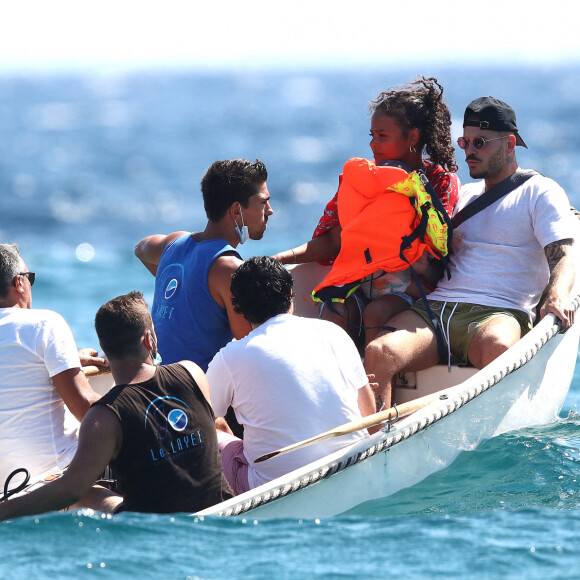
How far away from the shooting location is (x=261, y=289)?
387cm

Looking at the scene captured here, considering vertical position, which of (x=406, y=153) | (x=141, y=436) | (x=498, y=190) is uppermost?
(x=406, y=153)

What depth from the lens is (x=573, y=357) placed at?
5.79 meters

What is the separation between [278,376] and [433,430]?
0.97m

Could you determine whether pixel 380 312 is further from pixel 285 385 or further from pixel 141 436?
pixel 141 436

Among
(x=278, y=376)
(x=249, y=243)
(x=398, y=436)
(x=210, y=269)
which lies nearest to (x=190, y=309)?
(x=210, y=269)

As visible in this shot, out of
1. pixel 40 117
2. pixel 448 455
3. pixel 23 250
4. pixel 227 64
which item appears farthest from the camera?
pixel 227 64

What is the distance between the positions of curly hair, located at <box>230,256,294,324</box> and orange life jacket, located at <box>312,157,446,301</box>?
1337 millimetres

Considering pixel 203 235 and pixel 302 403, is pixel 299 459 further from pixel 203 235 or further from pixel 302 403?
pixel 203 235

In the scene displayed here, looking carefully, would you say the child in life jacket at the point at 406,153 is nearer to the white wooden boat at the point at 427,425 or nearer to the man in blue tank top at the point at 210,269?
the white wooden boat at the point at 427,425

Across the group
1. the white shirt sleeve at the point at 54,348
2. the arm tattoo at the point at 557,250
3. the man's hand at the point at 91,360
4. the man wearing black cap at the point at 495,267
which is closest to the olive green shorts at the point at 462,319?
the man wearing black cap at the point at 495,267

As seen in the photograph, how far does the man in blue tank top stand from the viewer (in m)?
4.70

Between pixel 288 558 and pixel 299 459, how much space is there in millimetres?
538

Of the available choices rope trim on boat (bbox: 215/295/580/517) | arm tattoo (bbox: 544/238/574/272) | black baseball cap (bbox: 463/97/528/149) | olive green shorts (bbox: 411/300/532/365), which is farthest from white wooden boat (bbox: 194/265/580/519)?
black baseball cap (bbox: 463/97/528/149)

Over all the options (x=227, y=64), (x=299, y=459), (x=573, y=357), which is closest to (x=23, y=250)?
(x=573, y=357)
